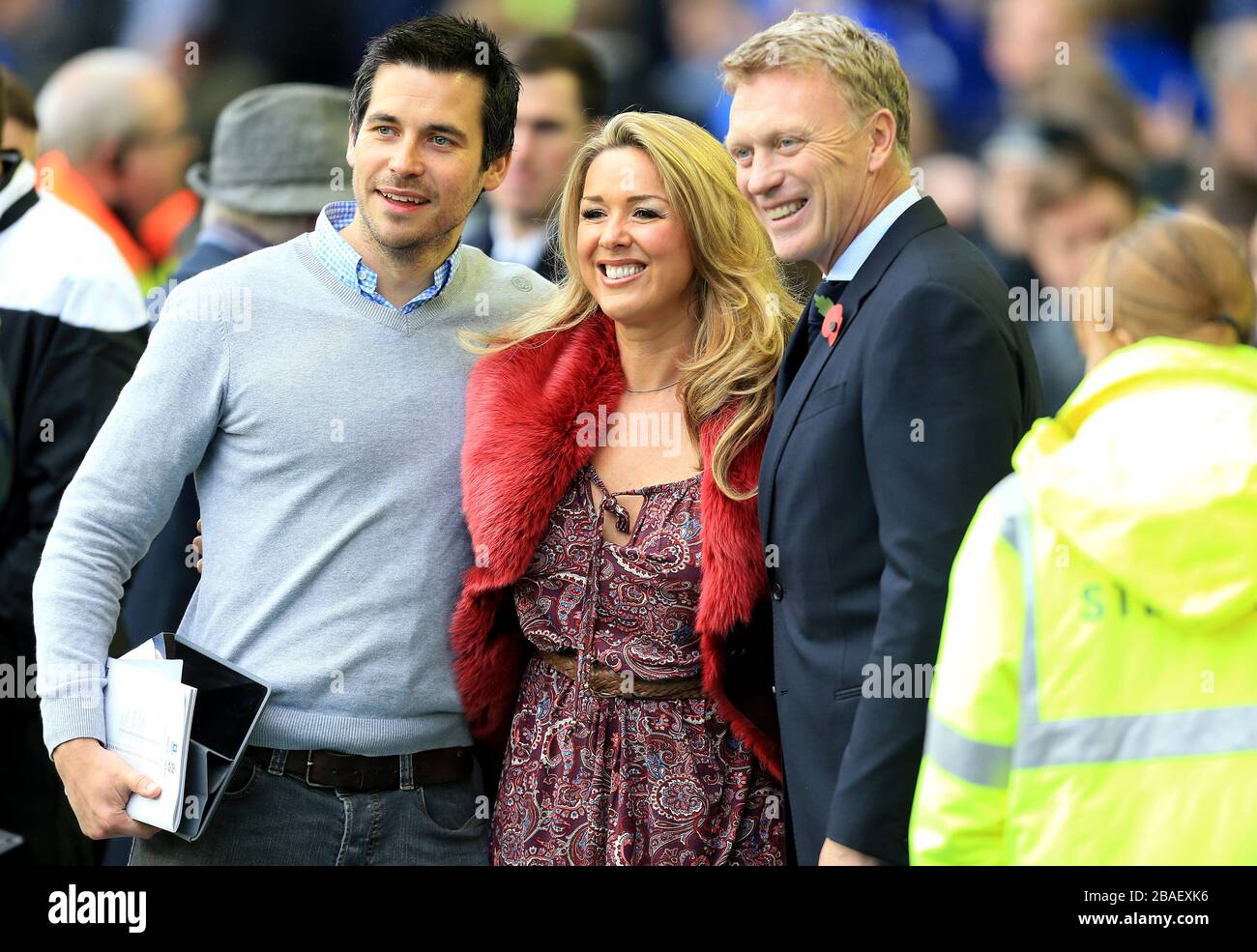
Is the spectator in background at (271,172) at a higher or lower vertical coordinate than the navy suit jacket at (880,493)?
higher

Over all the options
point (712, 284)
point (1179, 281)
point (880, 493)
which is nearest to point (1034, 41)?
point (712, 284)

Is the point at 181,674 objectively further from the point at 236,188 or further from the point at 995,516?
the point at 236,188

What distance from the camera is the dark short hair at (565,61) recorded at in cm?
437

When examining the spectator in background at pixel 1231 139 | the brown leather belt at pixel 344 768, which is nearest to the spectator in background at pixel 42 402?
the brown leather belt at pixel 344 768

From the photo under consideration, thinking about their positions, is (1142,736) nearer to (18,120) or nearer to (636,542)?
(636,542)

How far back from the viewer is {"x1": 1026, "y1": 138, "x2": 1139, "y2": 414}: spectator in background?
396 centimetres

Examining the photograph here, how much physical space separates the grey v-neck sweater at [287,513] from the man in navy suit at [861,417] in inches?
26.1

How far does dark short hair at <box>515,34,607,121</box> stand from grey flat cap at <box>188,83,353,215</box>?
2.06 ft

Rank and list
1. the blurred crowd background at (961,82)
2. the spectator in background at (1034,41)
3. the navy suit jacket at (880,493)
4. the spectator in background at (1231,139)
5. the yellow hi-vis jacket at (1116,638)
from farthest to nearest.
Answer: the spectator in background at (1034,41) → the blurred crowd background at (961,82) → the spectator in background at (1231,139) → the navy suit jacket at (880,493) → the yellow hi-vis jacket at (1116,638)

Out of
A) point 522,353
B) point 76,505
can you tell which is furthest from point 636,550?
point 76,505

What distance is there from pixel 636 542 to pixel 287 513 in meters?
0.63

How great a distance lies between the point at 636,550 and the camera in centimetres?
256

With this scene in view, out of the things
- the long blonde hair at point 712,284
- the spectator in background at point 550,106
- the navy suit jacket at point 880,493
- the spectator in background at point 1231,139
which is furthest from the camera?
the spectator in background at point 550,106

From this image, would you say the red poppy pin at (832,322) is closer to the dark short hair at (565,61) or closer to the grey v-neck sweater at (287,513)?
the grey v-neck sweater at (287,513)
